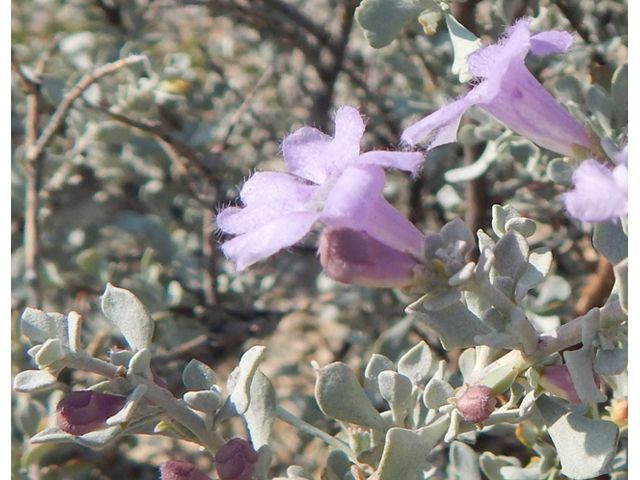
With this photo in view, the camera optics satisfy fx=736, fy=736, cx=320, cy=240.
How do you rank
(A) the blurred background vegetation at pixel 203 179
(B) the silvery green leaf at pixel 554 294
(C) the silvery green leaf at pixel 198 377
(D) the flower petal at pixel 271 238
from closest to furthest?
1. (D) the flower petal at pixel 271 238
2. (C) the silvery green leaf at pixel 198 377
3. (B) the silvery green leaf at pixel 554 294
4. (A) the blurred background vegetation at pixel 203 179

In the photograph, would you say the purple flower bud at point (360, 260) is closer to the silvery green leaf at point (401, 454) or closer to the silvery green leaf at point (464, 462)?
the silvery green leaf at point (401, 454)

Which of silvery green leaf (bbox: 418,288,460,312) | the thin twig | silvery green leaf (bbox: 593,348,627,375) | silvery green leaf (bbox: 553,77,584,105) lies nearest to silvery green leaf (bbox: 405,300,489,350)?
silvery green leaf (bbox: 418,288,460,312)

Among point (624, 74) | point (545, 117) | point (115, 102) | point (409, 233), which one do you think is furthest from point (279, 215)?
point (115, 102)

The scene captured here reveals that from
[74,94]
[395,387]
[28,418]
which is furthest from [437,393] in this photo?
[74,94]

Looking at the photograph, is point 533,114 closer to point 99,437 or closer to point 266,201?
point 266,201

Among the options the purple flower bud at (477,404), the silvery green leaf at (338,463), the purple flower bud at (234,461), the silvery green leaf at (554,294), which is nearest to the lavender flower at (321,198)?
the purple flower bud at (477,404)

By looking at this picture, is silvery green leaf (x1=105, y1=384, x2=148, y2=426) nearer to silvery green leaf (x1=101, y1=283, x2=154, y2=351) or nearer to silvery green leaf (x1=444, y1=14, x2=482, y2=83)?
silvery green leaf (x1=101, y1=283, x2=154, y2=351)
